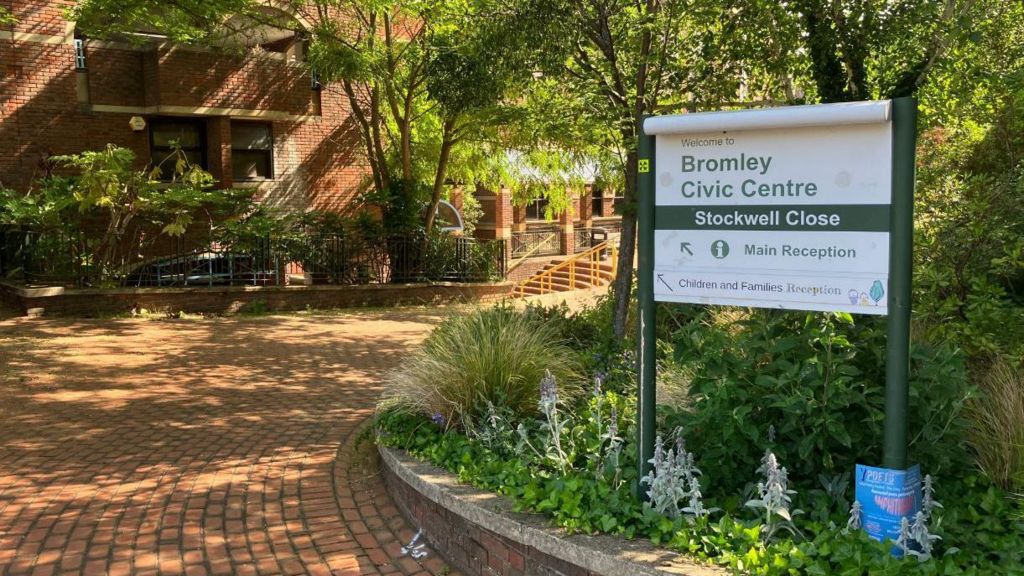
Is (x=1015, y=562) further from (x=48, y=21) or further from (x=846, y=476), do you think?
(x=48, y=21)

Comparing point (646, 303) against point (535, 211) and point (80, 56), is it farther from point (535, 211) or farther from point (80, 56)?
point (535, 211)

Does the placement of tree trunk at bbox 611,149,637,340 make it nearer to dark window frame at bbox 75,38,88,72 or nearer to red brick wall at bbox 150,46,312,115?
red brick wall at bbox 150,46,312,115

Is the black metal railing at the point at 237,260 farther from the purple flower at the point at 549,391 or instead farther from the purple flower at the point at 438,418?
the purple flower at the point at 549,391

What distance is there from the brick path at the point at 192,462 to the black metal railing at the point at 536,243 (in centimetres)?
1701

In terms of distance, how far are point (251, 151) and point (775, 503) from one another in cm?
1795

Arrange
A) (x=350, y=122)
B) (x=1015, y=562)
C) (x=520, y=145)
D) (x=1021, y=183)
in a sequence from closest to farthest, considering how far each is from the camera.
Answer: (x=1015, y=562) → (x=1021, y=183) → (x=520, y=145) → (x=350, y=122)

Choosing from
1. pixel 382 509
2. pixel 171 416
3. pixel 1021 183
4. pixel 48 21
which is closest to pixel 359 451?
pixel 382 509

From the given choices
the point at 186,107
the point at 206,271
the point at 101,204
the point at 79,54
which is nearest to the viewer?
the point at 101,204

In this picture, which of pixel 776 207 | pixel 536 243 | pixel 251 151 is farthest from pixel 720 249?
pixel 536 243

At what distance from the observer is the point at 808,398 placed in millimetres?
3574

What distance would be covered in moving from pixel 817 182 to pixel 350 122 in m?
18.5

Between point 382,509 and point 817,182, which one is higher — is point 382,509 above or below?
below

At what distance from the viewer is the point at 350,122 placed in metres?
20.7

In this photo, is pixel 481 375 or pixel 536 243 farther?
pixel 536 243
